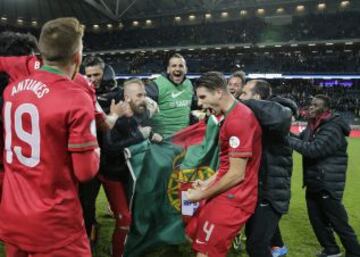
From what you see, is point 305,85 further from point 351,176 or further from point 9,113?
point 9,113

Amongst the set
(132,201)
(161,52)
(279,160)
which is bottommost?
(132,201)

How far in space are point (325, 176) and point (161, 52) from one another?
35971 mm

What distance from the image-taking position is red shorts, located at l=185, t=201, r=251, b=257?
2902 mm

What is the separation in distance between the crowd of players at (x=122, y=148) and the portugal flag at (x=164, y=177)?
0.54 feet

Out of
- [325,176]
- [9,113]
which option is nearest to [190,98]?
[325,176]

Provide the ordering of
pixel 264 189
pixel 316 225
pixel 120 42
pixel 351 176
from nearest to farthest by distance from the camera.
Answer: pixel 264 189
pixel 316 225
pixel 351 176
pixel 120 42

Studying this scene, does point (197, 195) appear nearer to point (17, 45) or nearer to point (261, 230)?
point (261, 230)

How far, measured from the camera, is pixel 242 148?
279 centimetres

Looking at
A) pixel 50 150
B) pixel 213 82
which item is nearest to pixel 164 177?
pixel 213 82

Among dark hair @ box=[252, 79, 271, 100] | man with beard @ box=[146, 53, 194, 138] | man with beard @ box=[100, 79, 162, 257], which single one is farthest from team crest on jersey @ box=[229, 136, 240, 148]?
man with beard @ box=[146, 53, 194, 138]

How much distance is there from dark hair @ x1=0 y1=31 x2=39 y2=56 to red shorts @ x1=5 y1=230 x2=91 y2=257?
1739 mm

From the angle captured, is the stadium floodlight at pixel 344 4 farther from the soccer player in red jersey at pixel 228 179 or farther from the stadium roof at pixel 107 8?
the soccer player in red jersey at pixel 228 179

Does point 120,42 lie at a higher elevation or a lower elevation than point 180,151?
higher

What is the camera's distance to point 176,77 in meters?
5.30
